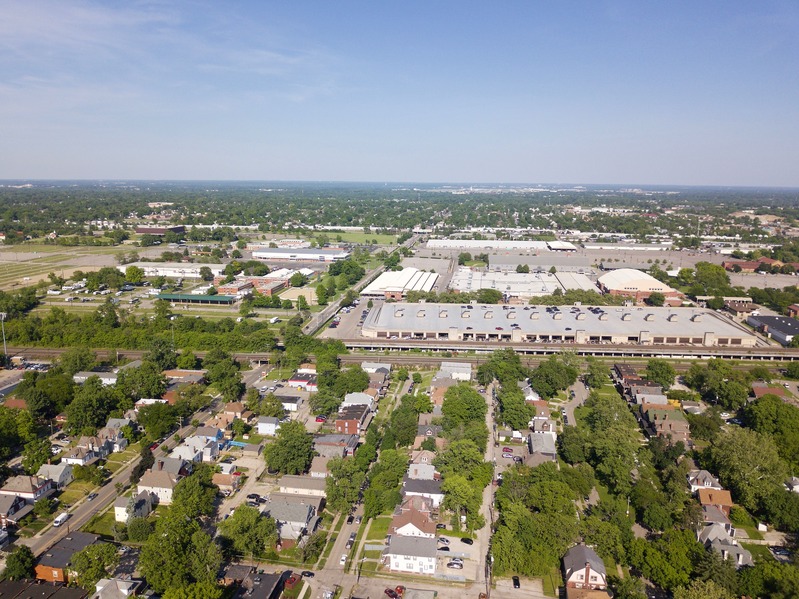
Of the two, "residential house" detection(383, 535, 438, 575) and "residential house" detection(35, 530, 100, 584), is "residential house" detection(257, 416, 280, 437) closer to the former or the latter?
"residential house" detection(35, 530, 100, 584)

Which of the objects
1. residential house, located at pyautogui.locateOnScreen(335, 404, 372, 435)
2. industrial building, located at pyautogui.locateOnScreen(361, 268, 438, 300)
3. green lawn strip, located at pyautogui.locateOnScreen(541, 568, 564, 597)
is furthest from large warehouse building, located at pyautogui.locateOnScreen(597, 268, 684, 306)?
green lawn strip, located at pyautogui.locateOnScreen(541, 568, 564, 597)

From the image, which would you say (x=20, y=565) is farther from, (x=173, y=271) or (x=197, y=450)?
(x=173, y=271)

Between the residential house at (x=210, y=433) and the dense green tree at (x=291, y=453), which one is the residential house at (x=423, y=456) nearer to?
the dense green tree at (x=291, y=453)

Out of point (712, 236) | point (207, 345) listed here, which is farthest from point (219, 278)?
point (712, 236)

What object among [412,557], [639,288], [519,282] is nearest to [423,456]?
[412,557]

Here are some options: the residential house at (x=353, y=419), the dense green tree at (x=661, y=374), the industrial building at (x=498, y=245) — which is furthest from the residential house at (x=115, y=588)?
the industrial building at (x=498, y=245)
